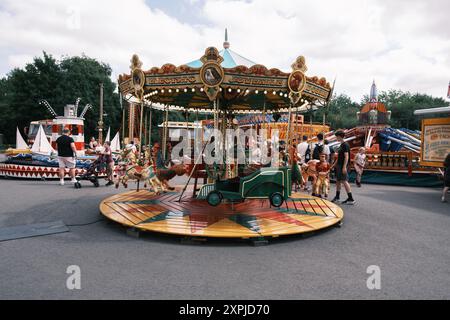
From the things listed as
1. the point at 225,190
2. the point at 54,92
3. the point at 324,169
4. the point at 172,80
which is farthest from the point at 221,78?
the point at 54,92

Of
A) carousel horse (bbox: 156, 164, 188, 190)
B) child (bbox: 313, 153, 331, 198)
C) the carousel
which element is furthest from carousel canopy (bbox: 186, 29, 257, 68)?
child (bbox: 313, 153, 331, 198)

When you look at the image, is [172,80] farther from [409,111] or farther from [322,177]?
[409,111]

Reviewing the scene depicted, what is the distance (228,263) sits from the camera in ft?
13.4

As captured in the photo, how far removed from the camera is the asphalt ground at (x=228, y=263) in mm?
3289

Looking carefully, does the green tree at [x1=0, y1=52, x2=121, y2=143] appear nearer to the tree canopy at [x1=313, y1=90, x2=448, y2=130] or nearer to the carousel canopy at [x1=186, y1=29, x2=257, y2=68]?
the tree canopy at [x1=313, y1=90, x2=448, y2=130]

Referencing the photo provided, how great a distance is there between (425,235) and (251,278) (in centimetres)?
379

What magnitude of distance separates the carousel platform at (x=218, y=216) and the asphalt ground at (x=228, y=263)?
177 millimetres

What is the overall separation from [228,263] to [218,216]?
2061mm

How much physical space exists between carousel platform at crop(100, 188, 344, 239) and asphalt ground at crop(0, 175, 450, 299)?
177mm

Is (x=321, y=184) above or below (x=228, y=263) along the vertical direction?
above

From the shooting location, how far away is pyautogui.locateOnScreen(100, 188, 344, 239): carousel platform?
16.7 ft

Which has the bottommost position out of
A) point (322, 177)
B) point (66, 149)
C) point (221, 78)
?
point (322, 177)

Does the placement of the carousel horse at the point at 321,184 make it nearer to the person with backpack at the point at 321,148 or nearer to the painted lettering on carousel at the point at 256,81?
the person with backpack at the point at 321,148
